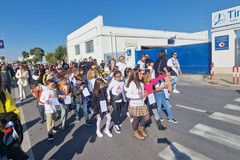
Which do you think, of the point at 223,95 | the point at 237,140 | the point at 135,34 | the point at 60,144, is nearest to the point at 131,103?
the point at 60,144

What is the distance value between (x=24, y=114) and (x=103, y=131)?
151 inches

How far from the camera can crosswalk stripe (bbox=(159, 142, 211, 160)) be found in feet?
10.4

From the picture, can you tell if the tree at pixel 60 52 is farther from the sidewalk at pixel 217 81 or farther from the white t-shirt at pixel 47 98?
the white t-shirt at pixel 47 98

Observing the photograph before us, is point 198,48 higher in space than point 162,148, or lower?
higher

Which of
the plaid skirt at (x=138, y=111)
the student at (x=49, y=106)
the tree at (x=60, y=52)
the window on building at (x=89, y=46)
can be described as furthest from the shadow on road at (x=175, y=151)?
the tree at (x=60, y=52)

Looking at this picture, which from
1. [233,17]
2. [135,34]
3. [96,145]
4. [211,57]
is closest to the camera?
[96,145]

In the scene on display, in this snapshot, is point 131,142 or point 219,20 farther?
point 219,20

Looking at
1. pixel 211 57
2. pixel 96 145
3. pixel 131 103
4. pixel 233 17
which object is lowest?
pixel 96 145

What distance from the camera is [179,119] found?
5102 mm

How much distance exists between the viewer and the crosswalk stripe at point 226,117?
15.5ft

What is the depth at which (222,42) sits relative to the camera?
13234 millimetres

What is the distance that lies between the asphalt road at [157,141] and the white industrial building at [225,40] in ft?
28.5

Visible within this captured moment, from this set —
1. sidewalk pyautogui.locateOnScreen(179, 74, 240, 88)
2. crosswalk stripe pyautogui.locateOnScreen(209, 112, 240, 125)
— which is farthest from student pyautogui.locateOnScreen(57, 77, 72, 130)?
sidewalk pyautogui.locateOnScreen(179, 74, 240, 88)

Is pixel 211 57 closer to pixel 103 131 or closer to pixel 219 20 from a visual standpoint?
pixel 219 20
